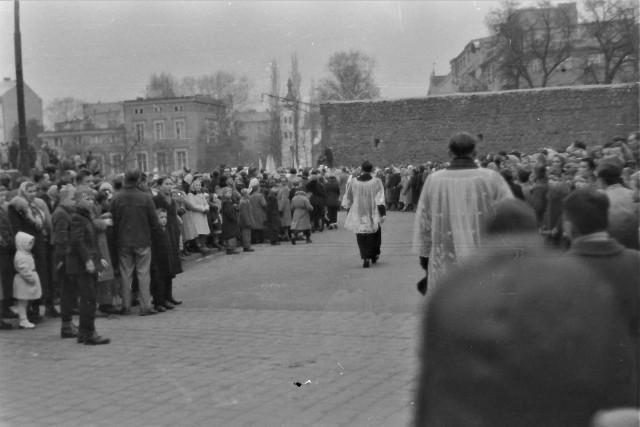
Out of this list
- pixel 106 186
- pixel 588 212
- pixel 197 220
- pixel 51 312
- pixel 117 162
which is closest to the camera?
pixel 588 212

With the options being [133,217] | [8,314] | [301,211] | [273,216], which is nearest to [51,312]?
[8,314]

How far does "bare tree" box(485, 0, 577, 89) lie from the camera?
11.7ft

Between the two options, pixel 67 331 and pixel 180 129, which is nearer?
pixel 180 129

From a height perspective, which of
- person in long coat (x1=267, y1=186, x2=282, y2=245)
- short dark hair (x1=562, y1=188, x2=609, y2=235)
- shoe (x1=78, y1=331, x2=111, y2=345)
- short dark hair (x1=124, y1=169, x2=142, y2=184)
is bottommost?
shoe (x1=78, y1=331, x2=111, y2=345)

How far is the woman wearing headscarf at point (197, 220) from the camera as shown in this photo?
37.6ft

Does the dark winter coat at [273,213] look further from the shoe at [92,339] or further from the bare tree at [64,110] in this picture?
the bare tree at [64,110]

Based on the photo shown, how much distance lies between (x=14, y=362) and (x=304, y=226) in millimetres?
3503

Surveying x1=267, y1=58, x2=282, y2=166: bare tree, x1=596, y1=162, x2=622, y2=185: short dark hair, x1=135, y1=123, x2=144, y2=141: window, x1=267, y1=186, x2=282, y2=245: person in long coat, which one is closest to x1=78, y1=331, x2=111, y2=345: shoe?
x1=135, y1=123, x2=144, y2=141: window

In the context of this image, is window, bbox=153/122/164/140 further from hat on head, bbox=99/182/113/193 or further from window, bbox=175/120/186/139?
hat on head, bbox=99/182/113/193

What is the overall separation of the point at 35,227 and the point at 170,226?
1.61 meters

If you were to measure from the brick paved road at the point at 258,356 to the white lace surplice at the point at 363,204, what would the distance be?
20 centimetres

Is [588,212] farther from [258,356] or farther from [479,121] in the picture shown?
[258,356]

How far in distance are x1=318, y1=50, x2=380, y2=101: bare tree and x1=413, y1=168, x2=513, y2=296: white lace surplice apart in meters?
0.64

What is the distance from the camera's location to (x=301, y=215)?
9750mm
